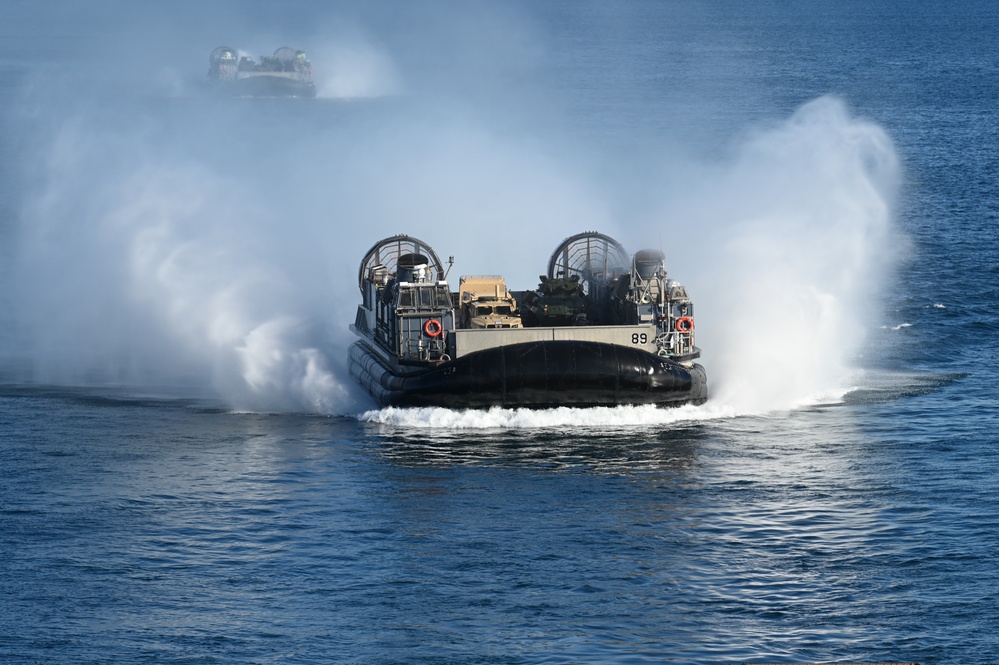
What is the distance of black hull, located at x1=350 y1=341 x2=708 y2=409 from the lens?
136ft

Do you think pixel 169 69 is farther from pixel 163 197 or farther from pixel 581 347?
pixel 581 347

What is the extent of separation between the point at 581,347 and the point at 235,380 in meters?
11.8

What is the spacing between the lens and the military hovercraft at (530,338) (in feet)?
136

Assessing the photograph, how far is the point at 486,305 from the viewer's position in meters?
46.4

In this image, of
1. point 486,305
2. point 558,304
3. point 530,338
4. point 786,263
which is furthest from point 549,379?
point 786,263

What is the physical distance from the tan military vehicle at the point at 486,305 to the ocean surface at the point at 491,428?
406cm

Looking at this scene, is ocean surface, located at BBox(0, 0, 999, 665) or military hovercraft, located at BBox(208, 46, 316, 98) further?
military hovercraft, located at BBox(208, 46, 316, 98)

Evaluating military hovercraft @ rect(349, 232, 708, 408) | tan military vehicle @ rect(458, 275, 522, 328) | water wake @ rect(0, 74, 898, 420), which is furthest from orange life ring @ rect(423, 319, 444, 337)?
water wake @ rect(0, 74, 898, 420)

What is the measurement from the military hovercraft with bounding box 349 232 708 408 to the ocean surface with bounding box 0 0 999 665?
70cm

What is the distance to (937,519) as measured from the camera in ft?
109

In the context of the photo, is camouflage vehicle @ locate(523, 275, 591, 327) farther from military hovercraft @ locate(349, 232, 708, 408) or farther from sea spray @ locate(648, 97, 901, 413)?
sea spray @ locate(648, 97, 901, 413)

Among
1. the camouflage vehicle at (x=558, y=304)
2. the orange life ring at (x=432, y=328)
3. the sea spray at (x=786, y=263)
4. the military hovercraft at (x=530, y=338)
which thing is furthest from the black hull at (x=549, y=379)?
the camouflage vehicle at (x=558, y=304)

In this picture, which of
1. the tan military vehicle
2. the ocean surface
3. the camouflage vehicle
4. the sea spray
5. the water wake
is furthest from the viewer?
the water wake

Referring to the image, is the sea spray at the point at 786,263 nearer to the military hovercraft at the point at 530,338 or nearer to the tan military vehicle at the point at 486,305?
the military hovercraft at the point at 530,338
